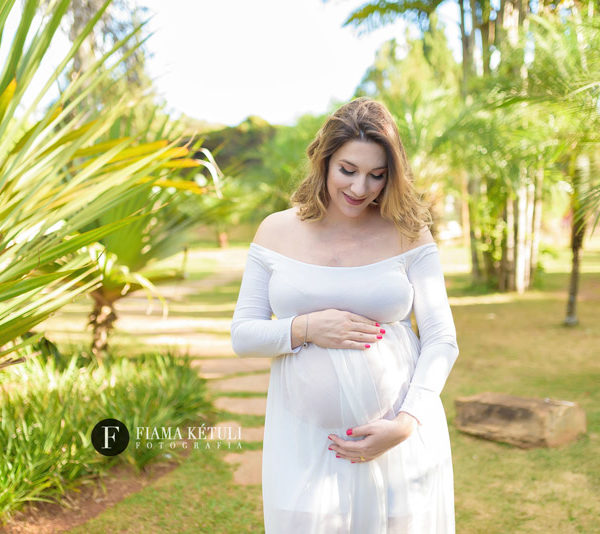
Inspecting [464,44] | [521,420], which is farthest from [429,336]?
[464,44]

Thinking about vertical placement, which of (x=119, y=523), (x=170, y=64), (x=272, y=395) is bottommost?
(x=119, y=523)

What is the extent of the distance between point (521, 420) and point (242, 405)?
212 cm

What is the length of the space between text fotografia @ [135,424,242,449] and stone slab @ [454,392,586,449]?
1.65 metres

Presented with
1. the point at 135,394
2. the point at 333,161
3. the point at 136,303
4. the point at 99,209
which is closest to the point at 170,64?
the point at 99,209

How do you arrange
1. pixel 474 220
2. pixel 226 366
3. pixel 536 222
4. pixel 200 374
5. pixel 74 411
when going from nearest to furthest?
pixel 74 411
pixel 200 374
pixel 226 366
pixel 536 222
pixel 474 220

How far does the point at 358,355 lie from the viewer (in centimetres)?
172

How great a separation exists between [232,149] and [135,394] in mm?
27996

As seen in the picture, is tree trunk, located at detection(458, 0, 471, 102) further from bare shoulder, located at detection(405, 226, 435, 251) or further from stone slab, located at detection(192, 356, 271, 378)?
bare shoulder, located at detection(405, 226, 435, 251)

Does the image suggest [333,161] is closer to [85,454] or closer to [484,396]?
[85,454]

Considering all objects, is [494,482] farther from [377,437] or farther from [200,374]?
[200,374]

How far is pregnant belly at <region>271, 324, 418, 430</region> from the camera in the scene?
171cm

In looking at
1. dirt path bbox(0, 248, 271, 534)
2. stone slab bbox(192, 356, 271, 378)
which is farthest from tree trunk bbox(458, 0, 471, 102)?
stone slab bbox(192, 356, 271, 378)

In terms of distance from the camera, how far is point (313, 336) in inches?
67.2

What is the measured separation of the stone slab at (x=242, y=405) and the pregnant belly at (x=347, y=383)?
3.01 m
